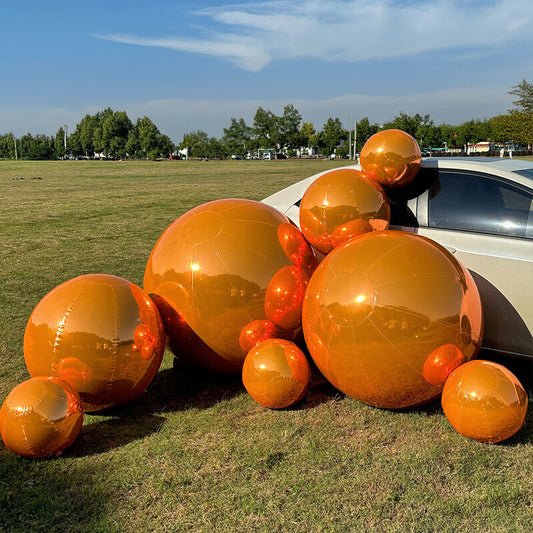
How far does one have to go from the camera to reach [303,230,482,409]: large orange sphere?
3953mm

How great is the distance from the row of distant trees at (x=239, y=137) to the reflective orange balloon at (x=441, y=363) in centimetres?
9152

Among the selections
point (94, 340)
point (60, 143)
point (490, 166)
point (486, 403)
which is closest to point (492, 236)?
point (490, 166)

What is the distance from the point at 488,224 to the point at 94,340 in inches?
131

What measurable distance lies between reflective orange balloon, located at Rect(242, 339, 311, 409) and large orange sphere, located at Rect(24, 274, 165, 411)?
31.3 inches

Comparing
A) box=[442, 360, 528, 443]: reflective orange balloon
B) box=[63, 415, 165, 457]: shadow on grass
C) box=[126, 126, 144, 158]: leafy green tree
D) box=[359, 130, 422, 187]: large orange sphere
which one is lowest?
box=[63, 415, 165, 457]: shadow on grass

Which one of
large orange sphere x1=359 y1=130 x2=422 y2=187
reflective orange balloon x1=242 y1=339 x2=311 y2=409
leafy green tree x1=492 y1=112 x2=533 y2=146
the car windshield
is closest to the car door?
the car windshield

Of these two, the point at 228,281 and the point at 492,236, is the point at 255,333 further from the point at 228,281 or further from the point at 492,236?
the point at 492,236

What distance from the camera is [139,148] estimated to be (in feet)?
330

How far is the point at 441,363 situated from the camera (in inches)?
159

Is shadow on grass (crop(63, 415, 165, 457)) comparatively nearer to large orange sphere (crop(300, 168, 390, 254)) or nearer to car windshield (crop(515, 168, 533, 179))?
large orange sphere (crop(300, 168, 390, 254))

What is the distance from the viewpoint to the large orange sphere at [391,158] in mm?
4836

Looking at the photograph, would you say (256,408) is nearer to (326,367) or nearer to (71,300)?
(326,367)

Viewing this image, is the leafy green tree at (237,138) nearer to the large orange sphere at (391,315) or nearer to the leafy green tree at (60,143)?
the leafy green tree at (60,143)

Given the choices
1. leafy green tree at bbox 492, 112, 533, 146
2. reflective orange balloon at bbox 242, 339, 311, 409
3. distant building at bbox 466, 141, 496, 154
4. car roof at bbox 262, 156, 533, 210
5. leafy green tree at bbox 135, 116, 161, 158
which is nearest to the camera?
reflective orange balloon at bbox 242, 339, 311, 409
